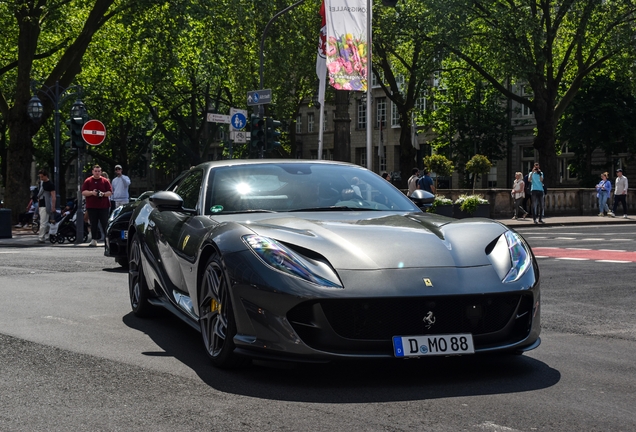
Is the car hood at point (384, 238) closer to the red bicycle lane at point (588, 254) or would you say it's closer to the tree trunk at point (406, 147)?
the red bicycle lane at point (588, 254)

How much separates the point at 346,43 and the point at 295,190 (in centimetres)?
1614

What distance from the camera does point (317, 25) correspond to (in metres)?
42.2

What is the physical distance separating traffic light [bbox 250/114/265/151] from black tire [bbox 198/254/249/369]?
61.1 feet

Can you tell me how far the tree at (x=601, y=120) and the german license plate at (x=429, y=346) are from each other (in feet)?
161

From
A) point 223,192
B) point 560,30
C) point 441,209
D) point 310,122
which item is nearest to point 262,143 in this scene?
point 441,209

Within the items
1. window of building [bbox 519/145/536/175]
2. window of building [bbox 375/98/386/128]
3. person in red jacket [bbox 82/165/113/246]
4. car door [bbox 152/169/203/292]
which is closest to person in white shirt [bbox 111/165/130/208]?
person in red jacket [bbox 82/165/113/246]

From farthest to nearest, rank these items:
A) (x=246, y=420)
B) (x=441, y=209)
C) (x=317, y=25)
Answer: (x=317, y=25)
(x=441, y=209)
(x=246, y=420)

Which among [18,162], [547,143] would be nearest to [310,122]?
[547,143]

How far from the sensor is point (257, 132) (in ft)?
80.5

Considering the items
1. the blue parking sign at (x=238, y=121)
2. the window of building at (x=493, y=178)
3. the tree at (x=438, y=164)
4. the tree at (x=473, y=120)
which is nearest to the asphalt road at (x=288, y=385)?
the blue parking sign at (x=238, y=121)

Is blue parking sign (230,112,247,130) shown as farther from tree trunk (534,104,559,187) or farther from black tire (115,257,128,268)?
tree trunk (534,104,559,187)

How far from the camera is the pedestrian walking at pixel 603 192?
36.8 m

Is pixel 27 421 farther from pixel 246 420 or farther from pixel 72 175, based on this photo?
pixel 72 175

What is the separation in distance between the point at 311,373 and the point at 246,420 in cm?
120
